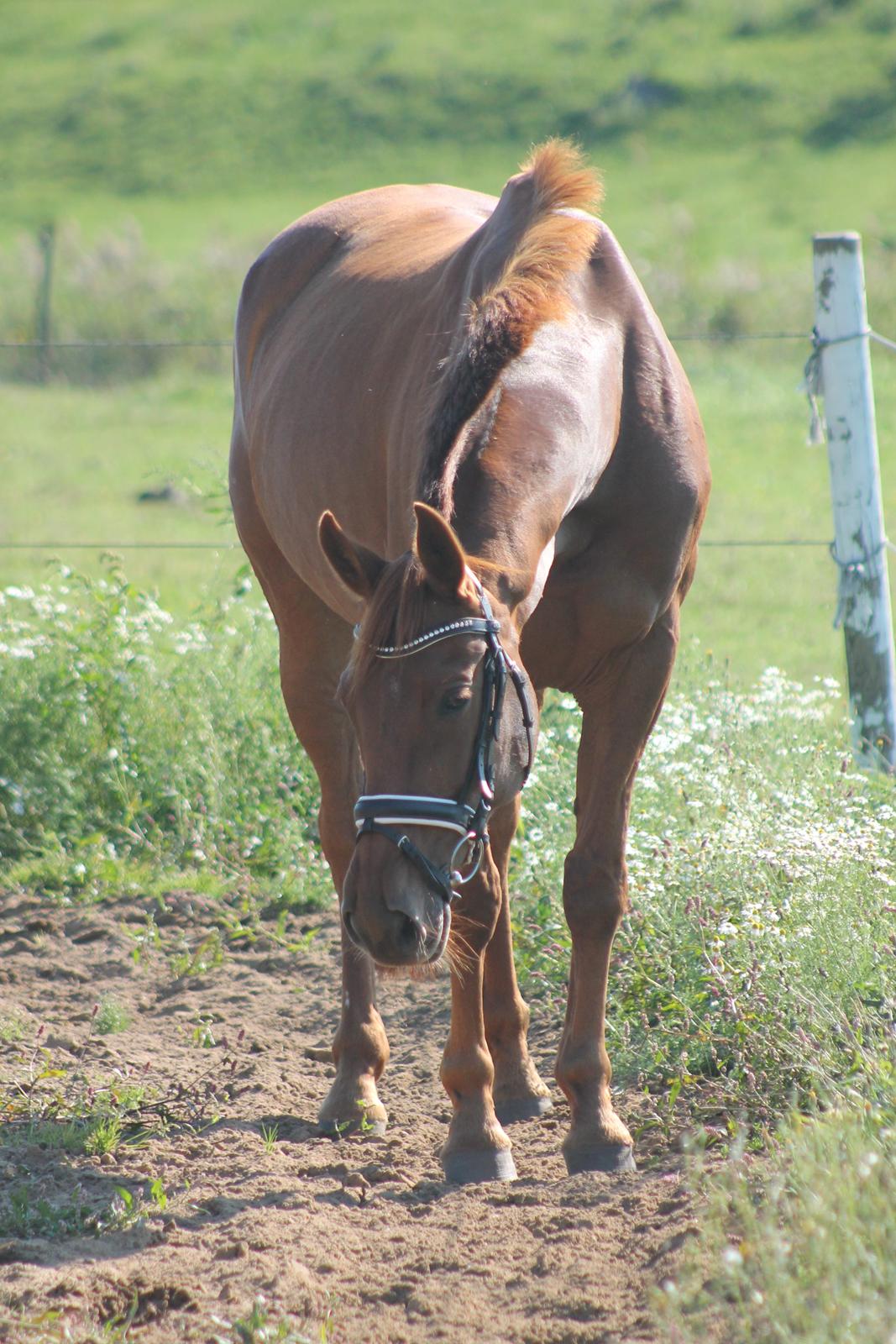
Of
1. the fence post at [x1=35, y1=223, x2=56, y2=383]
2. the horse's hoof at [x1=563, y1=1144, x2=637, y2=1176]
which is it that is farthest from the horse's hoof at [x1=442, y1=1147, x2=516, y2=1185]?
the fence post at [x1=35, y1=223, x2=56, y2=383]

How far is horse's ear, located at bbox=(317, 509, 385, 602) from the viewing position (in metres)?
2.58

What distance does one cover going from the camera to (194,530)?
451 inches

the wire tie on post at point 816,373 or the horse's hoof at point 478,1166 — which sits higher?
the wire tie on post at point 816,373

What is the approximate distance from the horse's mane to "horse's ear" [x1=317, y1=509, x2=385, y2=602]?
0.18 meters

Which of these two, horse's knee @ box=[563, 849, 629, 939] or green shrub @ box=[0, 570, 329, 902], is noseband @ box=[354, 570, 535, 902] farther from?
green shrub @ box=[0, 570, 329, 902]

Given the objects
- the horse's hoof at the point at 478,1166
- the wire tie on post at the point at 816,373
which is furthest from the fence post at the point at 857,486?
the horse's hoof at the point at 478,1166

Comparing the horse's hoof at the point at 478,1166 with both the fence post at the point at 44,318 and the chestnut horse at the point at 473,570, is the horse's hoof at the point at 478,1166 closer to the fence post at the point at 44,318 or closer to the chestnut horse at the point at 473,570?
the chestnut horse at the point at 473,570

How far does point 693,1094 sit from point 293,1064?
45.9 inches

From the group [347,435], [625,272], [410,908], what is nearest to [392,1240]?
[410,908]

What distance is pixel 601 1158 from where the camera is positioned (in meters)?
3.18

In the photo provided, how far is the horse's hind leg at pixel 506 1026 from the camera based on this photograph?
3.63 metres

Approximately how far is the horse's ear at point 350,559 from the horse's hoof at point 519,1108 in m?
1.59

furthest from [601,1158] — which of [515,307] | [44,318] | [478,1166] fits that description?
[44,318]

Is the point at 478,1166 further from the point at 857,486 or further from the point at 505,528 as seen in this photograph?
the point at 857,486
